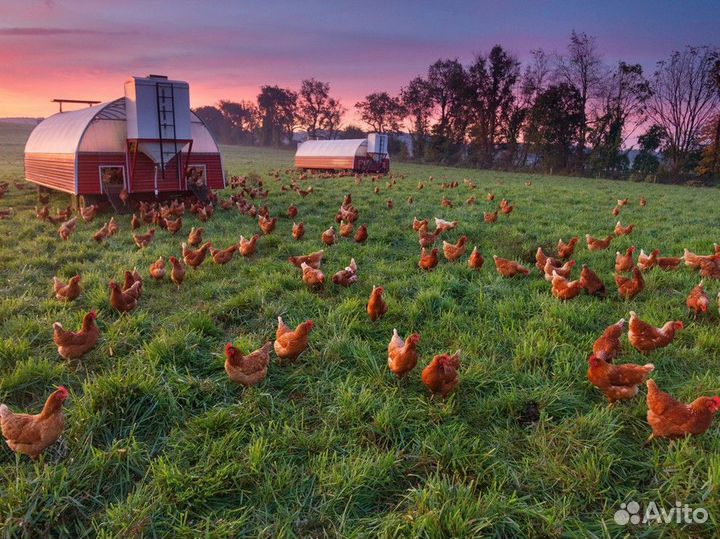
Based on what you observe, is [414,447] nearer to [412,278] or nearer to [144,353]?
[144,353]

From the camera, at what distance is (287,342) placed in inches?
153

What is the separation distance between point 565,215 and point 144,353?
11.5 m

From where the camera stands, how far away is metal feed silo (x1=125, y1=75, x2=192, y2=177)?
38.5 feet

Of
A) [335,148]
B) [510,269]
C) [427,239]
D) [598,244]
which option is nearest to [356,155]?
[335,148]

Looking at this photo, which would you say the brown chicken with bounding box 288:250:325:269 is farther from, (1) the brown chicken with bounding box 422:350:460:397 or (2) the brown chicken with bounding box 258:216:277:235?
(1) the brown chicken with bounding box 422:350:460:397

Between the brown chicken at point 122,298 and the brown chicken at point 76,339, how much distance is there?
879mm

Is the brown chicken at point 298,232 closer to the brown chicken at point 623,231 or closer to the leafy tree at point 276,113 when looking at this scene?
the brown chicken at point 623,231

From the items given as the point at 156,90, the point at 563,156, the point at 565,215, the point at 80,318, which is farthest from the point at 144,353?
the point at 563,156

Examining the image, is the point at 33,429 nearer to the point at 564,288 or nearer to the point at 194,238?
the point at 194,238

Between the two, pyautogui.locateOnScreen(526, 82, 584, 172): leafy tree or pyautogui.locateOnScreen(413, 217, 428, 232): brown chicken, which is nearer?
pyautogui.locateOnScreen(413, 217, 428, 232): brown chicken

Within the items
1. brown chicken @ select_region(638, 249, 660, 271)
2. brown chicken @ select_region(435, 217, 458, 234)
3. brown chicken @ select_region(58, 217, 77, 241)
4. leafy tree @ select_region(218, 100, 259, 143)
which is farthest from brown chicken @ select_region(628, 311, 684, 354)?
leafy tree @ select_region(218, 100, 259, 143)

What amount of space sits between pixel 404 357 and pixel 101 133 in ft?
42.5

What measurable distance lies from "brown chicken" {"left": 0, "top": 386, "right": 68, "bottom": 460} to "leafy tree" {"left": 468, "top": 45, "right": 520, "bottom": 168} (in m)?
49.3

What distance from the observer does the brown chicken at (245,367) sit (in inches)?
136
